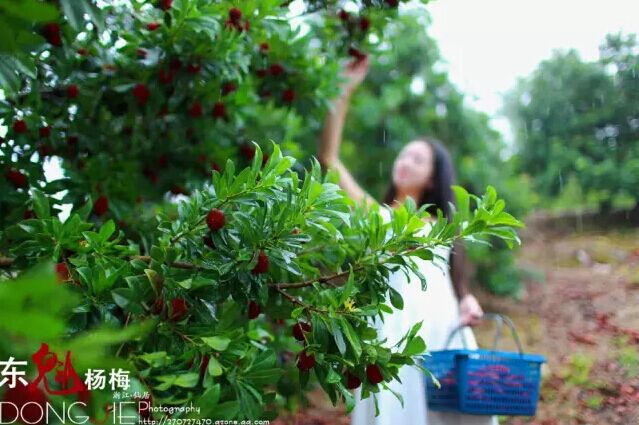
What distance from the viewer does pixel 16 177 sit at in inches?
61.9

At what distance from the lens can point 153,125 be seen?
202cm

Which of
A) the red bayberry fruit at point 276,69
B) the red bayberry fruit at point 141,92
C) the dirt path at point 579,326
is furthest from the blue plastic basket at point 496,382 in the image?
the red bayberry fruit at point 141,92

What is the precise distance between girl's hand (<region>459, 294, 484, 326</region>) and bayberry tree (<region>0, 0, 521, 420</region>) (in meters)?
0.70

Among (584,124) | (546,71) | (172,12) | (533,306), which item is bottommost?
(533,306)

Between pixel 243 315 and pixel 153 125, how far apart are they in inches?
34.3

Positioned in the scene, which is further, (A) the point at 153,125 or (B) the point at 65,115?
(A) the point at 153,125

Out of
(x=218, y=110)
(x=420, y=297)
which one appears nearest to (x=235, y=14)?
(x=218, y=110)

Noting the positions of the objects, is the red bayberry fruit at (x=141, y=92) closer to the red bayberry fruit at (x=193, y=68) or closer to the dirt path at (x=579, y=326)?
the red bayberry fruit at (x=193, y=68)

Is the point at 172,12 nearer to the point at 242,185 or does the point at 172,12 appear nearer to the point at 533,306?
the point at 242,185

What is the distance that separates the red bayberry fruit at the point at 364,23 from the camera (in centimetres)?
196

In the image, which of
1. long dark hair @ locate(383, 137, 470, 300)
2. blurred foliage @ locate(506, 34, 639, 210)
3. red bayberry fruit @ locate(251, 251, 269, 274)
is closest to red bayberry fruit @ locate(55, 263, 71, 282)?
red bayberry fruit @ locate(251, 251, 269, 274)

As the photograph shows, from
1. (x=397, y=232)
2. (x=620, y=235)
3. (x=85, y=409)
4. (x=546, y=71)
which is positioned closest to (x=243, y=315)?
(x=397, y=232)

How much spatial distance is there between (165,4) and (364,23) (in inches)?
27.4

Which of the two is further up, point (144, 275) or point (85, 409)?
point (144, 275)
